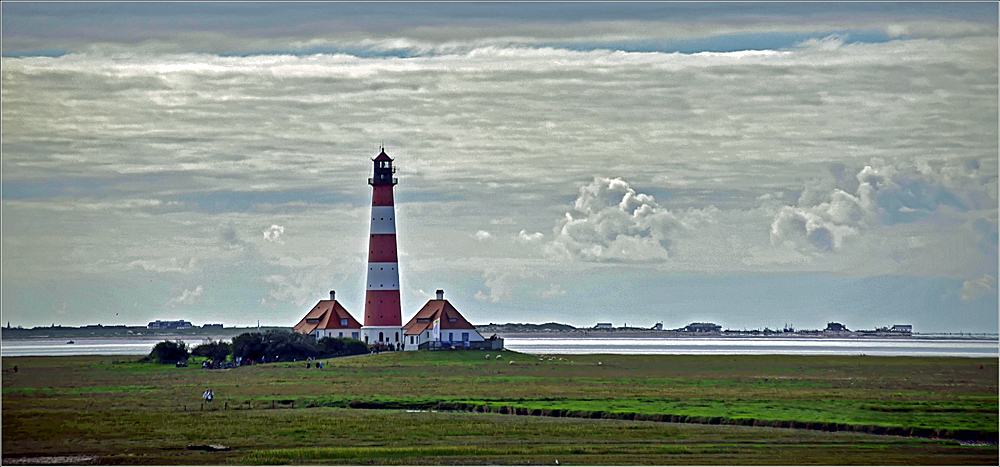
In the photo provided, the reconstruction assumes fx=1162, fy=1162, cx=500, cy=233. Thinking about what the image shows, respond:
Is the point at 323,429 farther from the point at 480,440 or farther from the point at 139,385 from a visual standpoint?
the point at 139,385

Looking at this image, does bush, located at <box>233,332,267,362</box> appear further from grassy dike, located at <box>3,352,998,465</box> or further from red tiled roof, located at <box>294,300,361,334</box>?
grassy dike, located at <box>3,352,998,465</box>

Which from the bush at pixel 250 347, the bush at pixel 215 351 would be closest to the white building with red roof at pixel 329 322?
the bush at pixel 215 351

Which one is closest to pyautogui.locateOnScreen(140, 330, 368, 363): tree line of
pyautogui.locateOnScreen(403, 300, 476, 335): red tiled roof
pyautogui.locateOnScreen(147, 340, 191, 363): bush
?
pyautogui.locateOnScreen(147, 340, 191, 363): bush

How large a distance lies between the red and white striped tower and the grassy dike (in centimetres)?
2072

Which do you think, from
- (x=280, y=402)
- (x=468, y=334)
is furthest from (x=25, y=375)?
(x=468, y=334)

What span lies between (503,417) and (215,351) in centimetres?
4669

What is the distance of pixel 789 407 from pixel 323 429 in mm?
18728

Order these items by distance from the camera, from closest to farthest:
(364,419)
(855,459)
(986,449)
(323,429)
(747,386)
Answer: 1. (855,459)
2. (986,449)
3. (323,429)
4. (364,419)
5. (747,386)

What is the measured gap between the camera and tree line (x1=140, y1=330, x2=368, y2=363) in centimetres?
8319

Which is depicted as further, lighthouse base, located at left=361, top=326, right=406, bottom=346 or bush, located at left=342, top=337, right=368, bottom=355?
lighthouse base, located at left=361, top=326, right=406, bottom=346

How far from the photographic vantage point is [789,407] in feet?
153

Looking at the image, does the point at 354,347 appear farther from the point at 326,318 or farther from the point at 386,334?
the point at 326,318

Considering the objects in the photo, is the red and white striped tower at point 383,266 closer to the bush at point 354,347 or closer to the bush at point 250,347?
the bush at point 354,347

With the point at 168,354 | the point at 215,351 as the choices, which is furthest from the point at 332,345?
the point at 168,354
